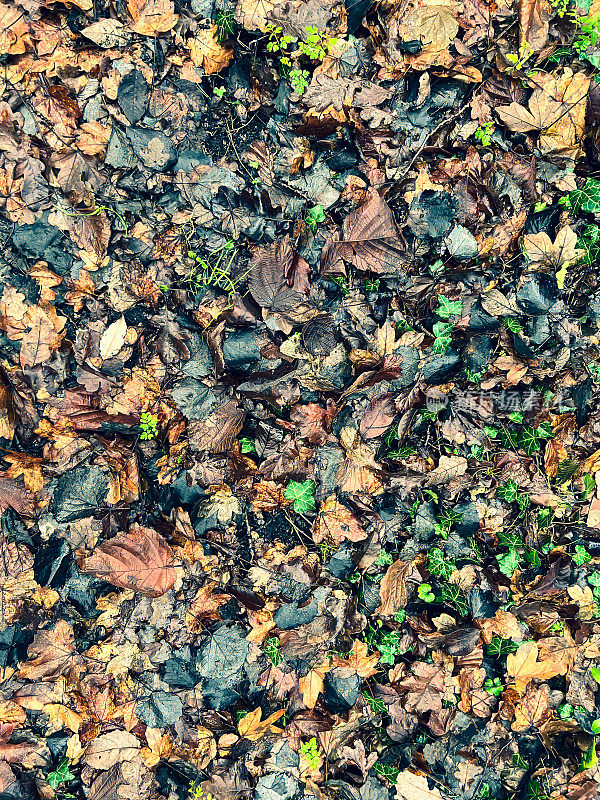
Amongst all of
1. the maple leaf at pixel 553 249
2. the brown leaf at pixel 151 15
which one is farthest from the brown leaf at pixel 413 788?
the brown leaf at pixel 151 15

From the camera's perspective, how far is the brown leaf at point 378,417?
2.51m

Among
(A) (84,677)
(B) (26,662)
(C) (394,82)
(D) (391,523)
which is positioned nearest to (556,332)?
(D) (391,523)

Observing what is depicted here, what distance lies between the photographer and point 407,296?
2.55 meters

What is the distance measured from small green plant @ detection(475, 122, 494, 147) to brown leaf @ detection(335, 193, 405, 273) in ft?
1.72

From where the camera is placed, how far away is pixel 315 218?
2.53 m

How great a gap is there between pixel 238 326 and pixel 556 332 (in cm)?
140

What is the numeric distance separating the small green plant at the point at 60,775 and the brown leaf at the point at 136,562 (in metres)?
0.80

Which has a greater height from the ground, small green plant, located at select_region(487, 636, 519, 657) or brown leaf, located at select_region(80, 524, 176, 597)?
brown leaf, located at select_region(80, 524, 176, 597)

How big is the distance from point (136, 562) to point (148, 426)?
581 millimetres

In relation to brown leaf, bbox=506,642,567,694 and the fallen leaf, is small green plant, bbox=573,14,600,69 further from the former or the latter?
brown leaf, bbox=506,642,567,694

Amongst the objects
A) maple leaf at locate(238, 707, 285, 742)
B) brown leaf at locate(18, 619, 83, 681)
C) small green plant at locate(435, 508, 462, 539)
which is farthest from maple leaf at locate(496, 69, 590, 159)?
brown leaf at locate(18, 619, 83, 681)

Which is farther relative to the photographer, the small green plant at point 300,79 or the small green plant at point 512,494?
the small green plant at point 512,494

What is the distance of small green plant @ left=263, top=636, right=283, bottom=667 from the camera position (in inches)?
98.6

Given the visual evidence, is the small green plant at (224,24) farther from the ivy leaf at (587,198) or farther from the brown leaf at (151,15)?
the ivy leaf at (587,198)
